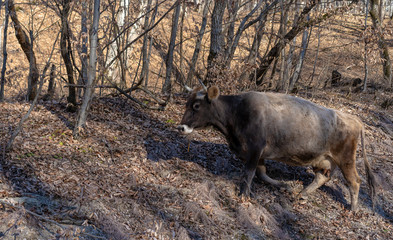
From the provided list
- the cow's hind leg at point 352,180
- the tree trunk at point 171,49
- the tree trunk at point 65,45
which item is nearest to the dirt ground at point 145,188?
the cow's hind leg at point 352,180

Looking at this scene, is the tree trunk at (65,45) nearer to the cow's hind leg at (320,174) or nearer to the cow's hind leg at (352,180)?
the cow's hind leg at (320,174)

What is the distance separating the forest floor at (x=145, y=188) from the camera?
6148 mm

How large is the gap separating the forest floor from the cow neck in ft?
3.82

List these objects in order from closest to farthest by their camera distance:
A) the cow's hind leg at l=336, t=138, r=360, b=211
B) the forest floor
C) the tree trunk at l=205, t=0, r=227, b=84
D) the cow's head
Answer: the forest floor, the cow's head, the cow's hind leg at l=336, t=138, r=360, b=211, the tree trunk at l=205, t=0, r=227, b=84

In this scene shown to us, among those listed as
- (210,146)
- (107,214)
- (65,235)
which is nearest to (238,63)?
(210,146)

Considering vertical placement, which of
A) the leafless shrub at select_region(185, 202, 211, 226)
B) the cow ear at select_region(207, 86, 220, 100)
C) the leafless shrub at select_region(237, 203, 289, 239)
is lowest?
the leafless shrub at select_region(237, 203, 289, 239)

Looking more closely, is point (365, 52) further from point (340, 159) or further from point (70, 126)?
point (70, 126)

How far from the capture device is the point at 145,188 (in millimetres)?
7613

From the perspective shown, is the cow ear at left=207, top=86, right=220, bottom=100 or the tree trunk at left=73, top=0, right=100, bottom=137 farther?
the cow ear at left=207, top=86, right=220, bottom=100

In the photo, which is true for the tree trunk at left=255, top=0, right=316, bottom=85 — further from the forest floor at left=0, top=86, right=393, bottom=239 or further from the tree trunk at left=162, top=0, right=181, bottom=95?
the forest floor at left=0, top=86, right=393, bottom=239

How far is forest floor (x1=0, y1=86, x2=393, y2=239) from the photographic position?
615 centimetres

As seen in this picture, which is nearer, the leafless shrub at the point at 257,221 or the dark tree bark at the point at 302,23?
the leafless shrub at the point at 257,221

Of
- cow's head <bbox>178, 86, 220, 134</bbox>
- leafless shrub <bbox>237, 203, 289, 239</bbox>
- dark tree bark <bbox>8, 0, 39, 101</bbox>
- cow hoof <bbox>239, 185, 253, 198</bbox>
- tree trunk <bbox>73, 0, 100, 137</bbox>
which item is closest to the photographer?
leafless shrub <bbox>237, 203, 289, 239</bbox>

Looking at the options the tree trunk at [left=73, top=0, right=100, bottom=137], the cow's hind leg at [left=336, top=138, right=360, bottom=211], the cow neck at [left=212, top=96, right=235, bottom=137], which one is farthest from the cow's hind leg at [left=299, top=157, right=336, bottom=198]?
the tree trunk at [left=73, top=0, right=100, bottom=137]
